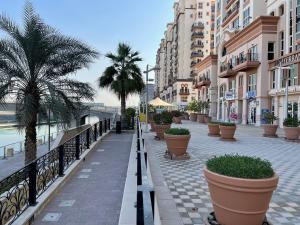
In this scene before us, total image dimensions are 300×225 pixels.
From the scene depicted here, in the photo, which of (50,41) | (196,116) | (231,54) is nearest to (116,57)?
(50,41)

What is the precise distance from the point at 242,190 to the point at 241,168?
293mm

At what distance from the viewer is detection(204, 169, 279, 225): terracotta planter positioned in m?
4.09

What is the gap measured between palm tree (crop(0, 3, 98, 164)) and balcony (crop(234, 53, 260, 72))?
87.5ft

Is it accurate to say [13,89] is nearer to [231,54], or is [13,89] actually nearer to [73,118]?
[73,118]

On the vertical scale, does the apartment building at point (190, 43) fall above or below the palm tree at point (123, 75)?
above

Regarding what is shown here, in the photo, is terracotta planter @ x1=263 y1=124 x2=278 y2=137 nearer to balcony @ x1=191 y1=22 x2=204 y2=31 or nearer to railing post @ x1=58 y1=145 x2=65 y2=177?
railing post @ x1=58 y1=145 x2=65 y2=177

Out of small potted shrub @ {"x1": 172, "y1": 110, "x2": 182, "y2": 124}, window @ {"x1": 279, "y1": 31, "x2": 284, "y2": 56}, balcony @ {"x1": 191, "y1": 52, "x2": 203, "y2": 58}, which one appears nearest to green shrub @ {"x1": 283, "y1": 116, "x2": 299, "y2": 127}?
small potted shrub @ {"x1": 172, "y1": 110, "x2": 182, "y2": 124}

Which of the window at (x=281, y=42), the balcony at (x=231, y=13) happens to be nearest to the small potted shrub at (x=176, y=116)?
the window at (x=281, y=42)

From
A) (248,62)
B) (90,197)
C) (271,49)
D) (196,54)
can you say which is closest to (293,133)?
(90,197)

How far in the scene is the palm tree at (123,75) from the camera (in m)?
24.0

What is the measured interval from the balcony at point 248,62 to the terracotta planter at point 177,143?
84.0ft

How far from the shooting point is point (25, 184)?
595 cm

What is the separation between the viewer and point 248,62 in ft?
114

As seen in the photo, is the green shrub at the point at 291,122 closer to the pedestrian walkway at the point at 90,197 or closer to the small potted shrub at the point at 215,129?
the small potted shrub at the point at 215,129
